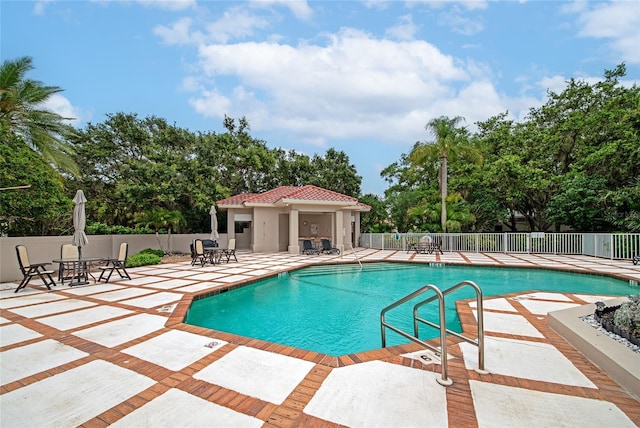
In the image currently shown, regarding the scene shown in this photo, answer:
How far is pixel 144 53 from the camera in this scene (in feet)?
42.4

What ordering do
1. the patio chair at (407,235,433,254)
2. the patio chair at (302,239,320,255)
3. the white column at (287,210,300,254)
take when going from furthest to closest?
the white column at (287,210,300,254)
the patio chair at (407,235,433,254)
the patio chair at (302,239,320,255)

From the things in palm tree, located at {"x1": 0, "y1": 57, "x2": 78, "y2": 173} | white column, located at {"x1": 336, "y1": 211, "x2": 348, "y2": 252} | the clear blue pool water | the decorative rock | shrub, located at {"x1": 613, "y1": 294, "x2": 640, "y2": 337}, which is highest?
palm tree, located at {"x1": 0, "y1": 57, "x2": 78, "y2": 173}

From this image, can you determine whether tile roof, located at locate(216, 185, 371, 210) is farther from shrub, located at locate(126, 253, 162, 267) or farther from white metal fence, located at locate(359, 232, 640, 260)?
shrub, located at locate(126, 253, 162, 267)

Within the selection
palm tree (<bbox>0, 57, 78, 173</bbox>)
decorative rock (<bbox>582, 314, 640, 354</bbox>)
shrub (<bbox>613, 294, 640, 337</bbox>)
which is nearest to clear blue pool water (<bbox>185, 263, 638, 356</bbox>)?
decorative rock (<bbox>582, 314, 640, 354</bbox>)

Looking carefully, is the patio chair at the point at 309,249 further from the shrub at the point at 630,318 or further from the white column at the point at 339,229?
the shrub at the point at 630,318

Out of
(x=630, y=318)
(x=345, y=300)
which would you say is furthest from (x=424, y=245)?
(x=630, y=318)

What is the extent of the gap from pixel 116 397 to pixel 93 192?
23295 mm

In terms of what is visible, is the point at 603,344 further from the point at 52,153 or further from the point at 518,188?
the point at 518,188

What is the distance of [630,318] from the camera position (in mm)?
3598

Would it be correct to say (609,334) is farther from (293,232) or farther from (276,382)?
(293,232)

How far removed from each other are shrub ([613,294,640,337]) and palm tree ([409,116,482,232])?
14223 mm

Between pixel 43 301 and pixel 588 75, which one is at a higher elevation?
pixel 588 75

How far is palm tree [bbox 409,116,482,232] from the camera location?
17594 millimetres

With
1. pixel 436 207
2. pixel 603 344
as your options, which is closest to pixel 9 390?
pixel 603 344
